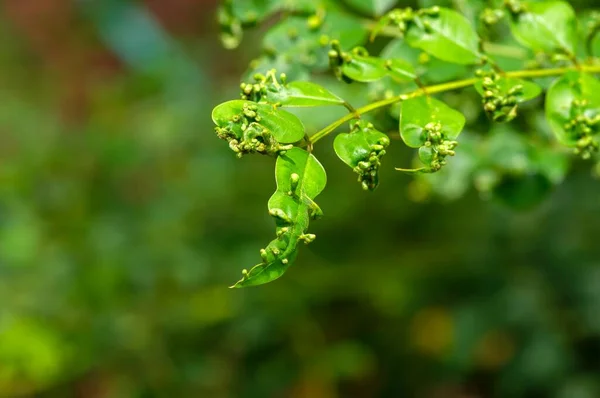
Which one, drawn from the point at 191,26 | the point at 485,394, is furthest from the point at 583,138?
the point at 191,26

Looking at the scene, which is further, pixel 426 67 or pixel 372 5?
pixel 372 5

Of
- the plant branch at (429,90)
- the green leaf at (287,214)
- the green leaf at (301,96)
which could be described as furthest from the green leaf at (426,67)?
the green leaf at (287,214)

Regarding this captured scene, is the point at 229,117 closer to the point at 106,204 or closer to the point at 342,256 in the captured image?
the point at 342,256

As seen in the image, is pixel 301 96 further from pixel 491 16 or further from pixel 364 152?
pixel 491 16

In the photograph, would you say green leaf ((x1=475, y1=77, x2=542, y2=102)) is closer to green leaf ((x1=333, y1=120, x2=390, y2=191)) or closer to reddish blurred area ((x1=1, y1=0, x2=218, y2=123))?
green leaf ((x1=333, y1=120, x2=390, y2=191))

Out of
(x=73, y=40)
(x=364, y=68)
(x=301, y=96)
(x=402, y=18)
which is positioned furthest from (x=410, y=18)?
(x=73, y=40)

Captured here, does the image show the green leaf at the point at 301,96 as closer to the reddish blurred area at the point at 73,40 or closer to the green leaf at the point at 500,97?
the green leaf at the point at 500,97

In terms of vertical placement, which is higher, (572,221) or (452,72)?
(452,72)
